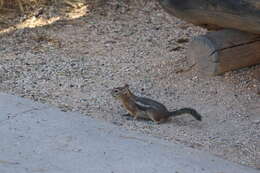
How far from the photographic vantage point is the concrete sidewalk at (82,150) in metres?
4.91

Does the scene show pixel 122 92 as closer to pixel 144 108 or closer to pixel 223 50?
pixel 144 108

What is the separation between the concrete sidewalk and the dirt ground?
32cm

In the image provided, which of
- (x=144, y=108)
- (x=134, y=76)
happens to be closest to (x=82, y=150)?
(x=144, y=108)

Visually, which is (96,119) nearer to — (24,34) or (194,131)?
(194,131)

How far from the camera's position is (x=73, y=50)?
27.1ft

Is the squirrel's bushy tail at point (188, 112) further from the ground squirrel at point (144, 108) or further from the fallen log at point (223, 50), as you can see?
the fallen log at point (223, 50)

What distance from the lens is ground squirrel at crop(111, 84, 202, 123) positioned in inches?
242

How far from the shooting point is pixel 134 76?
24.4 feet

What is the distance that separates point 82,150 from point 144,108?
46.3 inches

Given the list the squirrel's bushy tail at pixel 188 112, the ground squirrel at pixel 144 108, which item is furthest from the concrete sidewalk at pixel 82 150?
the squirrel's bushy tail at pixel 188 112

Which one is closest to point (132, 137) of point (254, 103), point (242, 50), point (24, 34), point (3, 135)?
point (3, 135)

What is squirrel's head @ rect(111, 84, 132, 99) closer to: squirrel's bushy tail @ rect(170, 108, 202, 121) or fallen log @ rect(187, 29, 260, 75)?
→ squirrel's bushy tail @ rect(170, 108, 202, 121)

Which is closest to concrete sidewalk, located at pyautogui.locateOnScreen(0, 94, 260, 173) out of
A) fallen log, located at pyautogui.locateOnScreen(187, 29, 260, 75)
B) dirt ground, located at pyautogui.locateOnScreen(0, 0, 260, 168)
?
dirt ground, located at pyautogui.locateOnScreen(0, 0, 260, 168)

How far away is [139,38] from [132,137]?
3.31 metres
